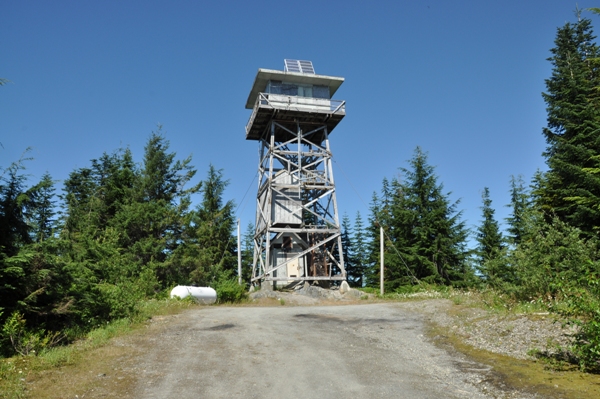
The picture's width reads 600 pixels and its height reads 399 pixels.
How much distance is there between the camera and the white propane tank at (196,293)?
57.7 feet

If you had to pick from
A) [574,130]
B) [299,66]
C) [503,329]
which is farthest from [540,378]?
[299,66]

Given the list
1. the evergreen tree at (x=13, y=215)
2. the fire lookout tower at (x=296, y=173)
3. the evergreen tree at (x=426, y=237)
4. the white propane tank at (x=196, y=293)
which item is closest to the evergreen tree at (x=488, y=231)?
the evergreen tree at (x=426, y=237)

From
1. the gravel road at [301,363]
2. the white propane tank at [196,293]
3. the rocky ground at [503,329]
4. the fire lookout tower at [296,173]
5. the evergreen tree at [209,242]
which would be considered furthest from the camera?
the evergreen tree at [209,242]

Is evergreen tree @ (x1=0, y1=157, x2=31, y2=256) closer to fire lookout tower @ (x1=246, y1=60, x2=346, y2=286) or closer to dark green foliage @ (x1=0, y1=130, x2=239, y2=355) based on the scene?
dark green foliage @ (x1=0, y1=130, x2=239, y2=355)

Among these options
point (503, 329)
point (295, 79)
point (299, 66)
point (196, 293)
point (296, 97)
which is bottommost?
point (503, 329)

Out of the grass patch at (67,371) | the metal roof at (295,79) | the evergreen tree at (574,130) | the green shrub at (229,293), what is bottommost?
the grass patch at (67,371)

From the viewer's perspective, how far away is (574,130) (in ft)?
73.1

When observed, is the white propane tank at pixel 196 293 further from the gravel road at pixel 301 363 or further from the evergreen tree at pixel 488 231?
the evergreen tree at pixel 488 231

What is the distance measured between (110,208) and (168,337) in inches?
1079

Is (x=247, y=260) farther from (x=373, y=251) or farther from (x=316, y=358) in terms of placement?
(x=316, y=358)

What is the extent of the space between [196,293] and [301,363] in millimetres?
10706

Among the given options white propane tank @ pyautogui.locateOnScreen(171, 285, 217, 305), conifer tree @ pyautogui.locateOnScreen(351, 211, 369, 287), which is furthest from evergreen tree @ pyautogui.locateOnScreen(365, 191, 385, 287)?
white propane tank @ pyautogui.locateOnScreen(171, 285, 217, 305)

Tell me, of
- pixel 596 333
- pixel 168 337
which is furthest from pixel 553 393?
pixel 168 337

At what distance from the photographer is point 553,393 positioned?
6055mm
